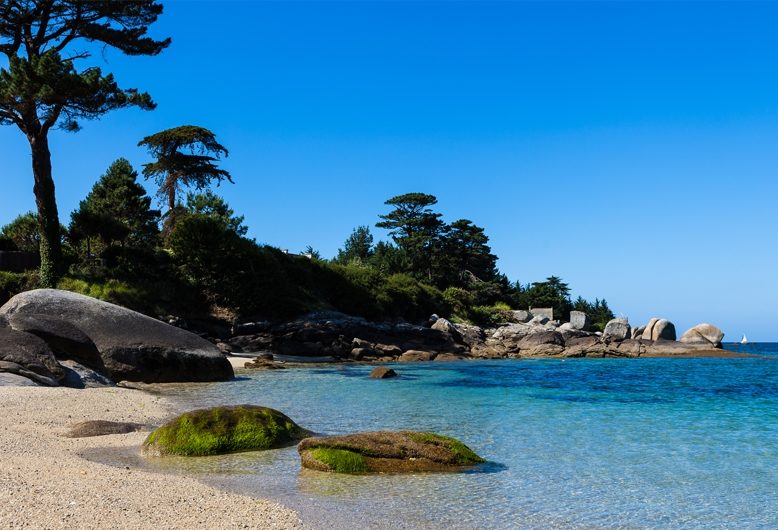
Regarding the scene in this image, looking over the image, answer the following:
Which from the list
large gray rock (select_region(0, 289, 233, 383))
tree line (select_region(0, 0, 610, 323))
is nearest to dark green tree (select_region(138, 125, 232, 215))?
tree line (select_region(0, 0, 610, 323))

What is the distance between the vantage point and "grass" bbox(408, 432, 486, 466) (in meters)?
9.25

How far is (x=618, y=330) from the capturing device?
5147 centimetres

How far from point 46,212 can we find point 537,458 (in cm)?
3087

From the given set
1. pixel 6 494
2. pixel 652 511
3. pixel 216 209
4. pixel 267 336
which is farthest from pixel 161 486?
pixel 216 209

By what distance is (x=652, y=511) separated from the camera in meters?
7.21

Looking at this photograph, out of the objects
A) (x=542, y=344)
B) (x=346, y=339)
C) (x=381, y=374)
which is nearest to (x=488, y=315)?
(x=542, y=344)

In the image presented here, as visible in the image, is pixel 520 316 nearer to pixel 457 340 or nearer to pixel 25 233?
pixel 457 340

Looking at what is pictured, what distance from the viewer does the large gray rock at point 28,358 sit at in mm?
14180

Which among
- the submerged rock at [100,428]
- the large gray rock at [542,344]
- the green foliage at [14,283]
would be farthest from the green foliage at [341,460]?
the large gray rock at [542,344]

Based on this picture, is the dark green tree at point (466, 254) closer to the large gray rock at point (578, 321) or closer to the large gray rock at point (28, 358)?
the large gray rock at point (578, 321)

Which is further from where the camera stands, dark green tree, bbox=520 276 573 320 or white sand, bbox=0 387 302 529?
dark green tree, bbox=520 276 573 320

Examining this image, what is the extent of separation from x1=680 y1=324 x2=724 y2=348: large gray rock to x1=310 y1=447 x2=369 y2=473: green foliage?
46317 mm

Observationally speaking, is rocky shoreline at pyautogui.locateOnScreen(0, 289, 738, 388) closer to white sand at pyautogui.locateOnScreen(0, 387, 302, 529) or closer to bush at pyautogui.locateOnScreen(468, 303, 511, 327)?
bush at pyautogui.locateOnScreen(468, 303, 511, 327)

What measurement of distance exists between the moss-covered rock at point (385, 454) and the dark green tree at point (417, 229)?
5564 cm
